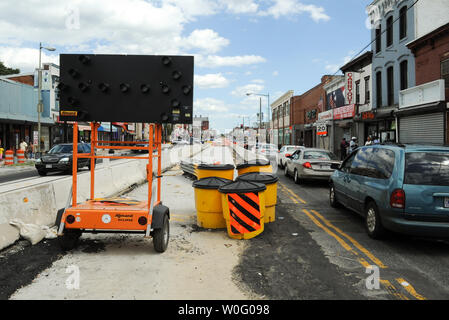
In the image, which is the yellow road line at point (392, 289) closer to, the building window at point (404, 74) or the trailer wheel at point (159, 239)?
the trailer wheel at point (159, 239)

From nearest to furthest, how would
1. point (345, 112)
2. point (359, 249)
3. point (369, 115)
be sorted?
point (359, 249) → point (369, 115) → point (345, 112)

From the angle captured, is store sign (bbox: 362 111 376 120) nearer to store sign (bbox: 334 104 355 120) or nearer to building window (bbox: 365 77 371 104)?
building window (bbox: 365 77 371 104)

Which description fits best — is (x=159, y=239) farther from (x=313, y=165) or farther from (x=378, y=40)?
(x=378, y=40)

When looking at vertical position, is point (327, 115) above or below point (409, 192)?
above

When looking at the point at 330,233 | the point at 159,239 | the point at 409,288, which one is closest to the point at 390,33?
the point at 330,233

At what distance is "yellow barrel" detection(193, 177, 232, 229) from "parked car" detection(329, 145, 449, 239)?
2.84m

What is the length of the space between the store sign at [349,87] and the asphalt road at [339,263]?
2493 cm

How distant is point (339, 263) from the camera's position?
17.1ft

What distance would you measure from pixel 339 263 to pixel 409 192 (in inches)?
66.3

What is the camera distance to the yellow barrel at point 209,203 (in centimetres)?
704
